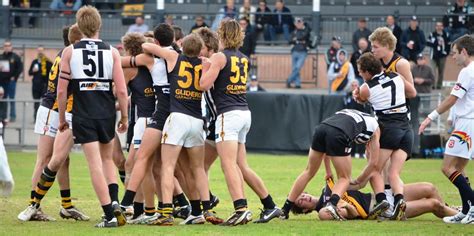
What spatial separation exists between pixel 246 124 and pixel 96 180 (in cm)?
193

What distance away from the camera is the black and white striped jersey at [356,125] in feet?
41.7

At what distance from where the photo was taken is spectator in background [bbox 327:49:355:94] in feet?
87.4

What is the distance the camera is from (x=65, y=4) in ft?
107

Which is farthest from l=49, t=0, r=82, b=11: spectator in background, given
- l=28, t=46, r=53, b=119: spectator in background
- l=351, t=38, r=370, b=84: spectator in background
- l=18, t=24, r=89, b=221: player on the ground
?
l=18, t=24, r=89, b=221: player on the ground

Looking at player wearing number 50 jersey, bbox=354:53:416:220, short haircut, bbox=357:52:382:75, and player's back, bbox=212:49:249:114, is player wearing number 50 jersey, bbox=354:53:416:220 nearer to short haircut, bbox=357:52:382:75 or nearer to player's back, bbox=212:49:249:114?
short haircut, bbox=357:52:382:75

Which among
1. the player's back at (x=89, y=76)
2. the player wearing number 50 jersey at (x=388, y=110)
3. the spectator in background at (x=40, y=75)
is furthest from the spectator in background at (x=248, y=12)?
Answer: the player's back at (x=89, y=76)

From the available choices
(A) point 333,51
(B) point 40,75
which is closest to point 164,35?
(B) point 40,75

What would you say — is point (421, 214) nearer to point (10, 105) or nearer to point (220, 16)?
point (10, 105)

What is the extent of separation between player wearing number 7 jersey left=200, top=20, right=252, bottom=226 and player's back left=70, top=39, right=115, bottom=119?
1154mm

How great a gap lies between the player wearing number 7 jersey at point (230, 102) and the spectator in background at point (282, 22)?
18232mm

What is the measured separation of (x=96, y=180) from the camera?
1138 centimetres

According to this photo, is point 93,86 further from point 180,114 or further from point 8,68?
point 8,68

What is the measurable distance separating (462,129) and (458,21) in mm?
16791

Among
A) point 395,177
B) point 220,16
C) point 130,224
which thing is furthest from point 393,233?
point 220,16
